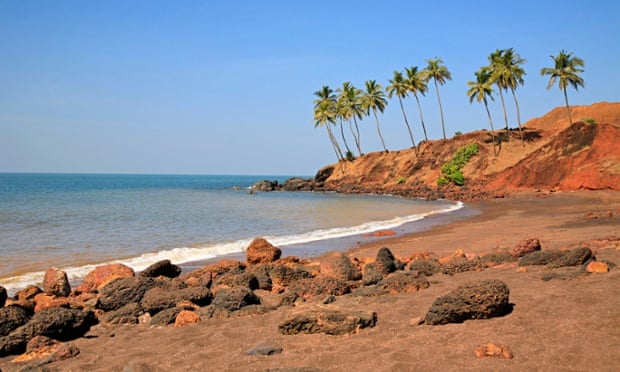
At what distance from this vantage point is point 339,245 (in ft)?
60.6

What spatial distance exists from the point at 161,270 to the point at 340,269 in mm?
4405

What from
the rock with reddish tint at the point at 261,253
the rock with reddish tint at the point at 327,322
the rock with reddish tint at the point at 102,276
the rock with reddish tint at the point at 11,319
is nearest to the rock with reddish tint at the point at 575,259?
the rock with reddish tint at the point at 327,322

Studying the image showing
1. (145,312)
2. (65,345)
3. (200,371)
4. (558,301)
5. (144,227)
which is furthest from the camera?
(144,227)

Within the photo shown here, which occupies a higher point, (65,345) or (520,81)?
(520,81)

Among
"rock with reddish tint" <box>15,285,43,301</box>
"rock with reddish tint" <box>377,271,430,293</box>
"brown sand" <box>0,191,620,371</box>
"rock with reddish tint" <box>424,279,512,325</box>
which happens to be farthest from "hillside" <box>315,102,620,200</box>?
"rock with reddish tint" <box>15,285,43,301</box>

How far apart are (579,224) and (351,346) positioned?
15890 millimetres

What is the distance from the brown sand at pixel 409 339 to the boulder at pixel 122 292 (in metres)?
1.03

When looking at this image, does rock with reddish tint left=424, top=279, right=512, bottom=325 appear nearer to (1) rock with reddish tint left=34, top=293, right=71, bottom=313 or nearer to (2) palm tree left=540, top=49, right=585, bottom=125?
(1) rock with reddish tint left=34, top=293, right=71, bottom=313

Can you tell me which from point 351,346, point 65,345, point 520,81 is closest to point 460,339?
point 351,346

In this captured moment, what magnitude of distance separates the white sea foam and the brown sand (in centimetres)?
551

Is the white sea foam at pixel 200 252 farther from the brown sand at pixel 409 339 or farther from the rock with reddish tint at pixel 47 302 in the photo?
the brown sand at pixel 409 339

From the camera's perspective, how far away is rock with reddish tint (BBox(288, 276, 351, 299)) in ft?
30.8

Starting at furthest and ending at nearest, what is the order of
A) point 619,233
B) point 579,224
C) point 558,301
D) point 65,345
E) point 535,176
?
point 535,176
point 579,224
point 619,233
point 65,345
point 558,301

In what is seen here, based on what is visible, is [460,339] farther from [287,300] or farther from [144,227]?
[144,227]
